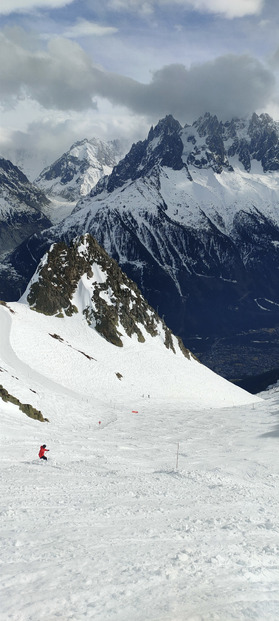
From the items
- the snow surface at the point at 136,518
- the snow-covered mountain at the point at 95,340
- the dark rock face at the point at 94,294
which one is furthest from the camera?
the dark rock face at the point at 94,294

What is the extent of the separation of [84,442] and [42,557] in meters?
20.3

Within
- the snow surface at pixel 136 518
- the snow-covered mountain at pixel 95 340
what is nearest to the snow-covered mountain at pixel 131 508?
the snow surface at pixel 136 518

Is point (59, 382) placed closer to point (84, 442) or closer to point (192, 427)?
point (192, 427)

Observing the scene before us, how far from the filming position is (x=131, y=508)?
14328mm

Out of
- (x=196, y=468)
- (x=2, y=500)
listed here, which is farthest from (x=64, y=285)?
(x=2, y=500)

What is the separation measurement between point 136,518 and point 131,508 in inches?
41.1

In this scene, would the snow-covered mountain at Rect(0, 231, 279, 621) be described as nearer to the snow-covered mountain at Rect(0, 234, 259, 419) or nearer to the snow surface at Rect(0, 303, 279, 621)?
the snow surface at Rect(0, 303, 279, 621)

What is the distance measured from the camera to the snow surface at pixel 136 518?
27.5 ft

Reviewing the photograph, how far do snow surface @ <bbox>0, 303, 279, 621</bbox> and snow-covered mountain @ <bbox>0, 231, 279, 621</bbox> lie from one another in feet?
0.14

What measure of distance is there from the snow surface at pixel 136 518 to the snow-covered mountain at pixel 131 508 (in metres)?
0.04

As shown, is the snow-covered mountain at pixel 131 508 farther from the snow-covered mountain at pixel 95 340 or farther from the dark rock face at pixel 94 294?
the dark rock face at pixel 94 294

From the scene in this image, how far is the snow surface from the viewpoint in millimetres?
8391

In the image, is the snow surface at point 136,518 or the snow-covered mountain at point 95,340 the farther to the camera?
the snow-covered mountain at point 95,340

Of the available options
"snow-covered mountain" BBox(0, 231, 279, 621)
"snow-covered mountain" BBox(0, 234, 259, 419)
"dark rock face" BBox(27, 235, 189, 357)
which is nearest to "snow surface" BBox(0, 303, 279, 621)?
"snow-covered mountain" BBox(0, 231, 279, 621)
